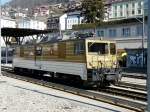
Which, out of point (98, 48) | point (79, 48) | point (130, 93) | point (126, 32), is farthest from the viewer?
point (126, 32)

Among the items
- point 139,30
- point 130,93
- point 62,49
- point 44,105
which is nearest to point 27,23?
point 139,30

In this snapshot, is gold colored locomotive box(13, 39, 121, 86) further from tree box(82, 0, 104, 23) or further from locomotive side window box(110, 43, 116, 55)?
tree box(82, 0, 104, 23)

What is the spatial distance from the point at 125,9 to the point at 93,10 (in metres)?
13.2

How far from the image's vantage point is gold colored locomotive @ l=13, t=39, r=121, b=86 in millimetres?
23438

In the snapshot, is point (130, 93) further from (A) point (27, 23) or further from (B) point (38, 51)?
(A) point (27, 23)

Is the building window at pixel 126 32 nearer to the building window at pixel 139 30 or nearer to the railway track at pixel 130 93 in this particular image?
the building window at pixel 139 30

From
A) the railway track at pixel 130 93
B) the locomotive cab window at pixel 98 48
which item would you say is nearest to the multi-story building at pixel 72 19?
the locomotive cab window at pixel 98 48

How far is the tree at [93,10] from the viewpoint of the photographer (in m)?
88.2

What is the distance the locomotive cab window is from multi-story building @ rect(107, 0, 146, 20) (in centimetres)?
6890

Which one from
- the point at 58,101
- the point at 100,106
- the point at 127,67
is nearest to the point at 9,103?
the point at 58,101

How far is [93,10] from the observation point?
289ft

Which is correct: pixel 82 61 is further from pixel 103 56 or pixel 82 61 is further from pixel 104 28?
pixel 104 28

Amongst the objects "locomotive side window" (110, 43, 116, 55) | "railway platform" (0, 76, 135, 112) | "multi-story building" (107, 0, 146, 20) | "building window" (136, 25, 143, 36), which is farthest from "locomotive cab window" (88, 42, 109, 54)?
"multi-story building" (107, 0, 146, 20)

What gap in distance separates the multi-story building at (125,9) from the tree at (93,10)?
780 centimetres
